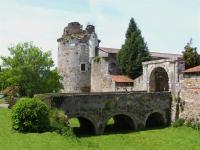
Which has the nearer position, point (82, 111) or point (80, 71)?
point (82, 111)

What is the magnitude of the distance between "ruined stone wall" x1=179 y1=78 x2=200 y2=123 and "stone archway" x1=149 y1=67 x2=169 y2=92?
5.97 m

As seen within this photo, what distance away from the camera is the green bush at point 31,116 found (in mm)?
27547

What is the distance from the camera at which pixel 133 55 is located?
47906 mm

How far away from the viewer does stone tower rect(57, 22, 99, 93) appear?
165 feet

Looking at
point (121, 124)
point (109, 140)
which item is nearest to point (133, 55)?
point (121, 124)

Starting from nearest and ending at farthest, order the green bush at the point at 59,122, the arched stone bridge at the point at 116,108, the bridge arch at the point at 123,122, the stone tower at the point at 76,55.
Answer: the green bush at the point at 59,122 → the arched stone bridge at the point at 116,108 → the bridge arch at the point at 123,122 → the stone tower at the point at 76,55

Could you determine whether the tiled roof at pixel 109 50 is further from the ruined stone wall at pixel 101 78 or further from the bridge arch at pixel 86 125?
the bridge arch at pixel 86 125

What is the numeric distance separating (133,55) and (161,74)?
4.79 metres

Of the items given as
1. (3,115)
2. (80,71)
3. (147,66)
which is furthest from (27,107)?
(80,71)

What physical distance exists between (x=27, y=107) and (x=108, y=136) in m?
7.42

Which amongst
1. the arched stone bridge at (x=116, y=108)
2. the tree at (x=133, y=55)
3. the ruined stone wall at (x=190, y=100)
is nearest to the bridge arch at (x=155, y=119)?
the arched stone bridge at (x=116, y=108)

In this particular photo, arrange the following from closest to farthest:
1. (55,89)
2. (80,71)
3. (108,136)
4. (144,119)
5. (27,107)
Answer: (27,107)
(108,136)
(144,119)
(55,89)
(80,71)

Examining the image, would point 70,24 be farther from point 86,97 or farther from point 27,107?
point 27,107

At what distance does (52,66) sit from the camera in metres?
48.1
